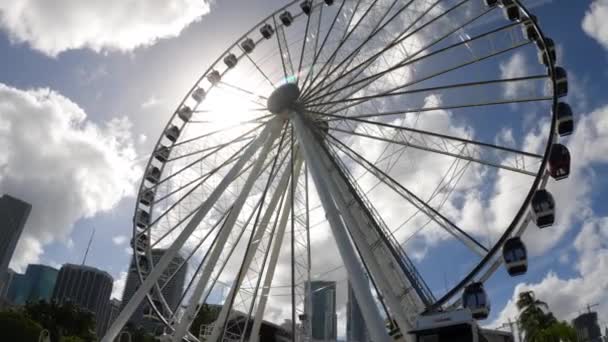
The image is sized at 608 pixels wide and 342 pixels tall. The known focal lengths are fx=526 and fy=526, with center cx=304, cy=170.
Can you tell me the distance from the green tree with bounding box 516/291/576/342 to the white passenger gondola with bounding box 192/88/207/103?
30.2m

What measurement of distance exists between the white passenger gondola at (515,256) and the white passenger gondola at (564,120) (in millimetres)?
5176

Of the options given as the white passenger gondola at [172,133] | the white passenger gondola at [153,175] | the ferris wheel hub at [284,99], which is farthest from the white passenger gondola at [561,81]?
the white passenger gondola at [153,175]

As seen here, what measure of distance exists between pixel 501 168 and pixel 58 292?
205125mm

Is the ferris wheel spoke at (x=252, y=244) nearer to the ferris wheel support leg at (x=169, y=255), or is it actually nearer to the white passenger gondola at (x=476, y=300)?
the ferris wheel support leg at (x=169, y=255)

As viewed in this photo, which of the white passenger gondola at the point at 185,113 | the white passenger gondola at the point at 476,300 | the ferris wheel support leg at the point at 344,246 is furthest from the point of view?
the white passenger gondola at the point at 185,113

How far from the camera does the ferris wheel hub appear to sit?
956 inches

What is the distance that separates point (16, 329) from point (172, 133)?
Result: 841 inches

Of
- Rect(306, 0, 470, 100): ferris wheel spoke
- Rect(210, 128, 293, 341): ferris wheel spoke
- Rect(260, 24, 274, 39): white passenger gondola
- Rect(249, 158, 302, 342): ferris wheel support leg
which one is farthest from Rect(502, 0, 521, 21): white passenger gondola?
Rect(249, 158, 302, 342): ferris wheel support leg

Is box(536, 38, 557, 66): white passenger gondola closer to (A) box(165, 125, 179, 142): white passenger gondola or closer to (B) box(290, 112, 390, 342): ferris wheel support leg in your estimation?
(B) box(290, 112, 390, 342): ferris wheel support leg

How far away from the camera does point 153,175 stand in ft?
98.9

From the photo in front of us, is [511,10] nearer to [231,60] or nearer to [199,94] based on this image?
[231,60]

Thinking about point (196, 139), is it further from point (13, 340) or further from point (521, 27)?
point (13, 340)

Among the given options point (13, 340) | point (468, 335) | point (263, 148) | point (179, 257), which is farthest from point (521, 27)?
point (13, 340)

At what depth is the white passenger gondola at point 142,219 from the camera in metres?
29.1
